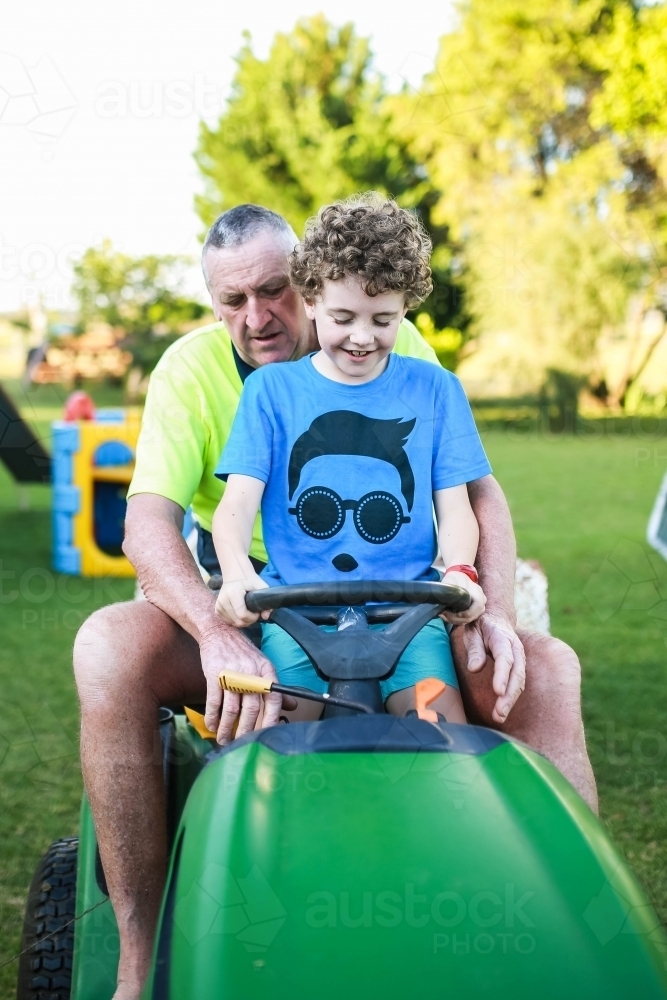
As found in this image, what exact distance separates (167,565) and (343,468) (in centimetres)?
38

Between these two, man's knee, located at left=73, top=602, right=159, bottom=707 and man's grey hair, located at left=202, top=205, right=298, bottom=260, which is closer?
man's knee, located at left=73, top=602, right=159, bottom=707

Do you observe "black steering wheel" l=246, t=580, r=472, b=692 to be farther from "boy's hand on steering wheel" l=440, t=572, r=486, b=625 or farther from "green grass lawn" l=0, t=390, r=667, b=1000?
"green grass lawn" l=0, t=390, r=667, b=1000

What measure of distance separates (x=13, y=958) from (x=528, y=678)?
1.27 m

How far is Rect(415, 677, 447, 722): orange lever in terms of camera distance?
50.8 inches

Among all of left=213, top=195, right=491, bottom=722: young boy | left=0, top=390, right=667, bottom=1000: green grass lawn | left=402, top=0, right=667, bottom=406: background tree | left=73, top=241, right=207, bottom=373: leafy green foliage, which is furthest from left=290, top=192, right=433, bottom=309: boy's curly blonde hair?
left=402, top=0, right=667, bottom=406: background tree

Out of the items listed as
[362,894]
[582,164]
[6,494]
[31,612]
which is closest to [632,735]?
[362,894]

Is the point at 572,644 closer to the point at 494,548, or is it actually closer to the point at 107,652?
the point at 494,548

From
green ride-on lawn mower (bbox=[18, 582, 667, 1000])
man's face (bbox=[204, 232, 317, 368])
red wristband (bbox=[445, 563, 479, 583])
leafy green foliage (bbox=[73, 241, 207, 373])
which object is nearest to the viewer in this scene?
green ride-on lawn mower (bbox=[18, 582, 667, 1000])

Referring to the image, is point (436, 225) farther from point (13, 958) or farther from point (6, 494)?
point (13, 958)

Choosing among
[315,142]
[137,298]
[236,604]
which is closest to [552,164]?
[315,142]

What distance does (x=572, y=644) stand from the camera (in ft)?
14.9

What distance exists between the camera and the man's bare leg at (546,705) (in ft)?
5.24

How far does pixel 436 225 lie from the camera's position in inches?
877

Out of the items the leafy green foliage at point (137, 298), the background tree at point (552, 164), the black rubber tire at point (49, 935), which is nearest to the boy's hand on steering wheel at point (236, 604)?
the black rubber tire at point (49, 935)
